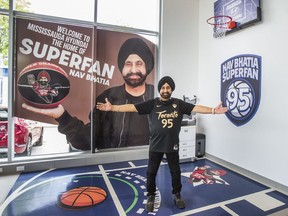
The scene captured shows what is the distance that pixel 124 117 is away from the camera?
440 centimetres

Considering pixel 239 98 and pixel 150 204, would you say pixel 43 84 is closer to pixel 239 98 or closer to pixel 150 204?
pixel 150 204

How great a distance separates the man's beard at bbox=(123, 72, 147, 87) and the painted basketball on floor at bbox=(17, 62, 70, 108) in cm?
123

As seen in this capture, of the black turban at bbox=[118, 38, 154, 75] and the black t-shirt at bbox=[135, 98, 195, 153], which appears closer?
the black t-shirt at bbox=[135, 98, 195, 153]

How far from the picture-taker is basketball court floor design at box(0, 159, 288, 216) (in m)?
2.41

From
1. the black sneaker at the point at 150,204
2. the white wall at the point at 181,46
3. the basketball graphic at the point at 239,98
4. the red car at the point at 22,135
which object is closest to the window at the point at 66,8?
the white wall at the point at 181,46

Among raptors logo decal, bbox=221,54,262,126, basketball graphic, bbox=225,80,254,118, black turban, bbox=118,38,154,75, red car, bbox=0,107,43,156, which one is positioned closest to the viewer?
raptors logo decal, bbox=221,54,262,126

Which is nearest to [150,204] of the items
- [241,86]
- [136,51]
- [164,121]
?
[164,121]

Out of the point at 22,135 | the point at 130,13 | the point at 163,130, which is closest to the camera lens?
the point at 163,130

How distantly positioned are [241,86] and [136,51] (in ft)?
7.39

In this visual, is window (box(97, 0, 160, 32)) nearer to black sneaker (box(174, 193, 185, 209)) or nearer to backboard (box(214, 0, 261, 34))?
backboard (box(214, 0, 261, 34))

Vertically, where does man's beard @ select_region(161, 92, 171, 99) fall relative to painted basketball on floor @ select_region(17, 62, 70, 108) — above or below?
below

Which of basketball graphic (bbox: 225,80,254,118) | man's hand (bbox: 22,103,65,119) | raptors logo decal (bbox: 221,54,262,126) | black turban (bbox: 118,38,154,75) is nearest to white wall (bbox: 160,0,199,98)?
black turban (bbox: 118,38,154,75)

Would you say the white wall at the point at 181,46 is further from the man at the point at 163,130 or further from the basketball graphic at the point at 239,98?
the man at the point at 163,130

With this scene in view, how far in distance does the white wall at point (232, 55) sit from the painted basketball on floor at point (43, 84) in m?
2.14
